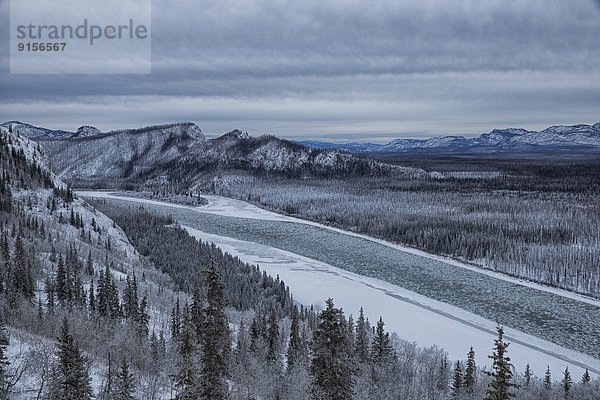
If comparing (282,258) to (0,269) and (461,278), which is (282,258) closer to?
(461,278)

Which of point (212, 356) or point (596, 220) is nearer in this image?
point (212, 356)

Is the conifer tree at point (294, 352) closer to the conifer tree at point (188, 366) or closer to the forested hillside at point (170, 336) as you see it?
the forested hillside at point (170, 336)

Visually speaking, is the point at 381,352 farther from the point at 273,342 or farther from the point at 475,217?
the point at 475,217

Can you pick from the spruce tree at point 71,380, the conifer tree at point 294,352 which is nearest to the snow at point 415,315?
the conifer tree at point 294,352

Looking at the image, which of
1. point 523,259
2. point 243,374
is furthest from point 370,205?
point 243,374

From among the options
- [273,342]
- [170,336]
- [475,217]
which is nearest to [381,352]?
[273,342]
